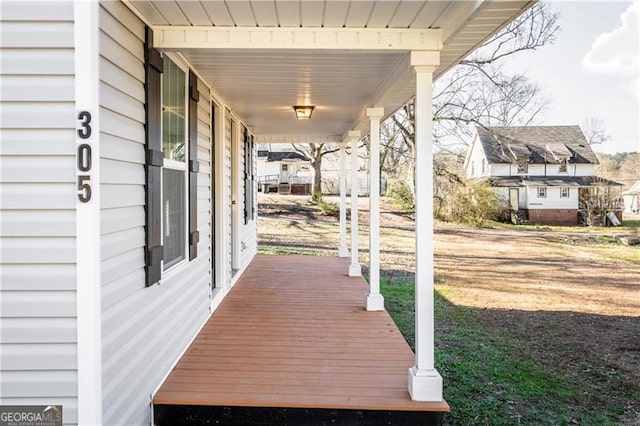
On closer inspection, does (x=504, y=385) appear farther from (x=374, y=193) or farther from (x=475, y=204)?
(x=475, y=204)

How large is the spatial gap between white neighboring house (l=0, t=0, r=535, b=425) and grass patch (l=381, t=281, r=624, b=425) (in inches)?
32.8

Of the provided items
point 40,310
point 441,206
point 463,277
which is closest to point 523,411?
point 40,310

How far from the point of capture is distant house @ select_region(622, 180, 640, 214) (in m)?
30.6

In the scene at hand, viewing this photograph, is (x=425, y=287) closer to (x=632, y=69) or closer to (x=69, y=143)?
(x=69, y=143)

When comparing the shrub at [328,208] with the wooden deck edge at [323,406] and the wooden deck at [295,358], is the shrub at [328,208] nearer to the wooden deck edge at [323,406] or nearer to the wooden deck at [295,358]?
the wooden deck at [295,358]

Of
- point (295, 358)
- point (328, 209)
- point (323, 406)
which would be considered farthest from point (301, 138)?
point (328, 209)

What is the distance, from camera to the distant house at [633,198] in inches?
1204

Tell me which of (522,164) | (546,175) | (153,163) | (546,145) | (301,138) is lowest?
(153,163)

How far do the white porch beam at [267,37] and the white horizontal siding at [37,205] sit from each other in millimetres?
794

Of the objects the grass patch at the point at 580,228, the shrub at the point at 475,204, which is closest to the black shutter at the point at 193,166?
the shrub at the point at 475,204

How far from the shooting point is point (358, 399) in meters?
2.72

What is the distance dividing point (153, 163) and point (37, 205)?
0.75m

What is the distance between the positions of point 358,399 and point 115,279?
5.28ft

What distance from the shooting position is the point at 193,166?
3566 mm
